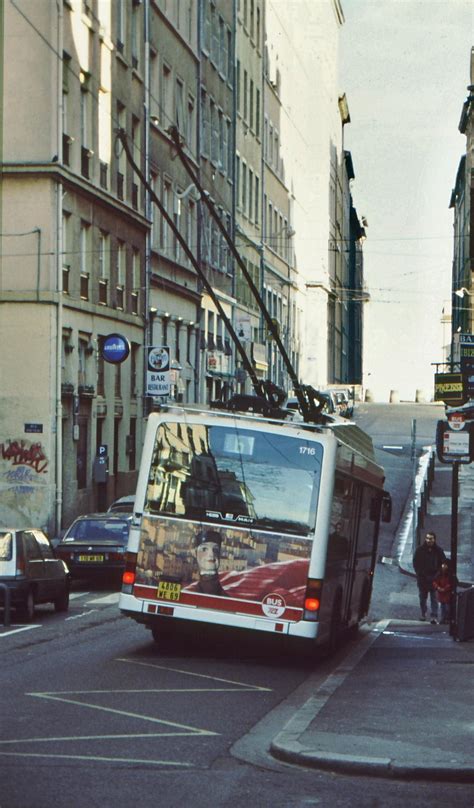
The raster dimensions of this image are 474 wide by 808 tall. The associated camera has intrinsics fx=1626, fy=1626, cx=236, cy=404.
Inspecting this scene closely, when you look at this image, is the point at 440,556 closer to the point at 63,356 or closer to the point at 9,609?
the point at 9,609

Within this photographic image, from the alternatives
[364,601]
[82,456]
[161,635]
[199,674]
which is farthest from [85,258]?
[199,674]

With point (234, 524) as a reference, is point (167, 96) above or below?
above

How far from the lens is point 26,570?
80.2 ft

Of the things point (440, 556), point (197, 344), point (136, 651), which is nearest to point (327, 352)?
point (197, 344)

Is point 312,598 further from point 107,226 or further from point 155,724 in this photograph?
point 107,226

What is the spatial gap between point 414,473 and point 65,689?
46837 mm

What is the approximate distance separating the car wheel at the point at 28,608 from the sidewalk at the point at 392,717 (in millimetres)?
5165

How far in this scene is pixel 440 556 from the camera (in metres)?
29.2

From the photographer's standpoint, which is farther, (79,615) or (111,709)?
(79,615)

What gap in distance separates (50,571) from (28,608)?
41.6 inches

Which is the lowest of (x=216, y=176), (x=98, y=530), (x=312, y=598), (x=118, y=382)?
(x=98, y=530)

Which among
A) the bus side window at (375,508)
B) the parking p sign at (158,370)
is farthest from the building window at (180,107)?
the bus side window at (375,508)

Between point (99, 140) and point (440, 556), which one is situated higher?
point (99, 140)

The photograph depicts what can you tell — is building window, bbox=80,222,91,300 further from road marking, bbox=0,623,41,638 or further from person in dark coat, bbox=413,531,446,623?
road marking, bbox=0,623,41,638
